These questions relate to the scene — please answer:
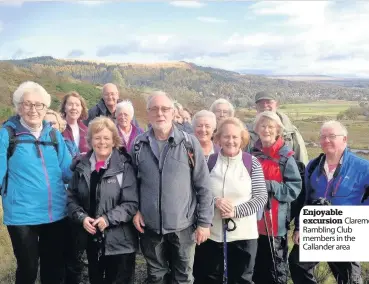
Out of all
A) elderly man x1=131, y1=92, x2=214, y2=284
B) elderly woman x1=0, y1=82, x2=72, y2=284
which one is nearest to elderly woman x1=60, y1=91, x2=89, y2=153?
elderly woman x1=0, y1=82, x2=72, y2=284

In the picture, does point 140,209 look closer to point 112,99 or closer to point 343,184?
point 343,184

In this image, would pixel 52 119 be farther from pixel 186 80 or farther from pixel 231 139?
pixel 186 80

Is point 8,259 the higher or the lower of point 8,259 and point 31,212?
the lower

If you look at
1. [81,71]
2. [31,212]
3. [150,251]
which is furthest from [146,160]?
[81,71]

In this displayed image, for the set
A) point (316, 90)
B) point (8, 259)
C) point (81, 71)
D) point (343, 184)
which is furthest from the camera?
point (316, 90)

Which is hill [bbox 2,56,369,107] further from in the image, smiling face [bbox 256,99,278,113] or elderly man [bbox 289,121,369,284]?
elderly man [bbox 289,121,369,284]

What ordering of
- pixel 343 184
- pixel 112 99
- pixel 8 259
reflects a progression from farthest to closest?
1. pixel 112 99
2. pixel 8 259
3. pixel 343 184

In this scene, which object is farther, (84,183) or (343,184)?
(343,184)

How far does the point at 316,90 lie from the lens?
107312mm

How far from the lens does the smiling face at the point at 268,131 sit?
4.15 metres

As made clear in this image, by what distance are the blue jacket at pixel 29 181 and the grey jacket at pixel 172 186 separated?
32.4 inches

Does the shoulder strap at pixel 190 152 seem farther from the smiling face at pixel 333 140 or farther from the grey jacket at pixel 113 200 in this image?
the smiling face at pixel 333 140

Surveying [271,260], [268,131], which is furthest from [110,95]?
[271,260]

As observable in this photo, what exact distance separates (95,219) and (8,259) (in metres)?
2.44
